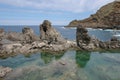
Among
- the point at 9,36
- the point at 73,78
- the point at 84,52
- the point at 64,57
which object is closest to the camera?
the point at 73,78

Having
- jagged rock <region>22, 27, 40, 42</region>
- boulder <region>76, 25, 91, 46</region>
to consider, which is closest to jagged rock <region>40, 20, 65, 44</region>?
jagged rock <region>22, 27, 40, 42</region>

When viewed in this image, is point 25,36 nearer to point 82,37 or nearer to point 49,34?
point 49,34

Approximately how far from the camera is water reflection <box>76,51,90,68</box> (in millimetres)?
47844

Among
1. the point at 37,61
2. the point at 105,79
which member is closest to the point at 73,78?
the point at 105,79

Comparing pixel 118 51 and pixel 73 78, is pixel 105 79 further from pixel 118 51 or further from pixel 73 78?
pixel 118 51

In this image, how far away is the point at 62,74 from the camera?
3747 centimetres

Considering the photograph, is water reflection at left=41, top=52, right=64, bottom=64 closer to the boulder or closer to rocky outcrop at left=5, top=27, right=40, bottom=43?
the boulder

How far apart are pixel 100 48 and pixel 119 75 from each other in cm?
2754

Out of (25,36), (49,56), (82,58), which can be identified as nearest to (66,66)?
(82,58)

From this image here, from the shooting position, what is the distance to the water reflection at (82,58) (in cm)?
4784

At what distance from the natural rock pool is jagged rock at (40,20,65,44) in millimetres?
8574

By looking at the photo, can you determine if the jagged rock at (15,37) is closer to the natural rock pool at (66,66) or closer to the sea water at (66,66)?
the sea water at (66,66)

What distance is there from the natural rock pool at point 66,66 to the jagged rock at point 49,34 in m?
8.57

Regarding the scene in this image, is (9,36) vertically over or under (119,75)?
over
